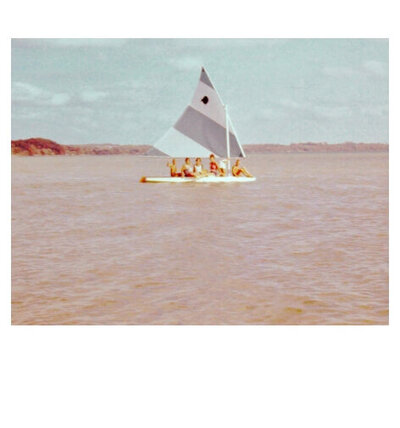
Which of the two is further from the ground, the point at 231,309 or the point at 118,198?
the point at 118,198

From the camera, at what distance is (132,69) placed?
9.35m

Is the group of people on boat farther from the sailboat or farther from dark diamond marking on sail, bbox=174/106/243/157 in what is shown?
dark diamond marking on sail, bbox=174/106/243/157

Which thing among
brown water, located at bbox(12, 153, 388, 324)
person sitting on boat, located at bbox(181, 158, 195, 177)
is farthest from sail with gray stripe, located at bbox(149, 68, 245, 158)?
brown water, located at bbox(12, 153, 388, 324)

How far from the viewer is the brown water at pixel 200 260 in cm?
512

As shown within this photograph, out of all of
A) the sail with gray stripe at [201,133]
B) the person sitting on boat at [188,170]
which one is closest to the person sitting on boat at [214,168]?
the sail with gray stripe at [201,133]

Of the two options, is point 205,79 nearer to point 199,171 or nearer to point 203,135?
point 203,135

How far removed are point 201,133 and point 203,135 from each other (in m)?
0.06

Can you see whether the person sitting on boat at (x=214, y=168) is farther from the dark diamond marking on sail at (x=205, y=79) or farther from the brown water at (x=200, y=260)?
the dark diamond marking on sail at (x=205, y=79)

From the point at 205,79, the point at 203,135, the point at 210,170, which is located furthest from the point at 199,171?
the point at 205,79

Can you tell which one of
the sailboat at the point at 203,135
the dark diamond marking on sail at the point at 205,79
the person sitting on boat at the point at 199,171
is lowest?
the person sitting on boat at the point at 199,171

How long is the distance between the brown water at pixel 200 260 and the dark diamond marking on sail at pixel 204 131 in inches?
53.0

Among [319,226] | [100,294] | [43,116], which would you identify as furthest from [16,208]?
[100,294]
